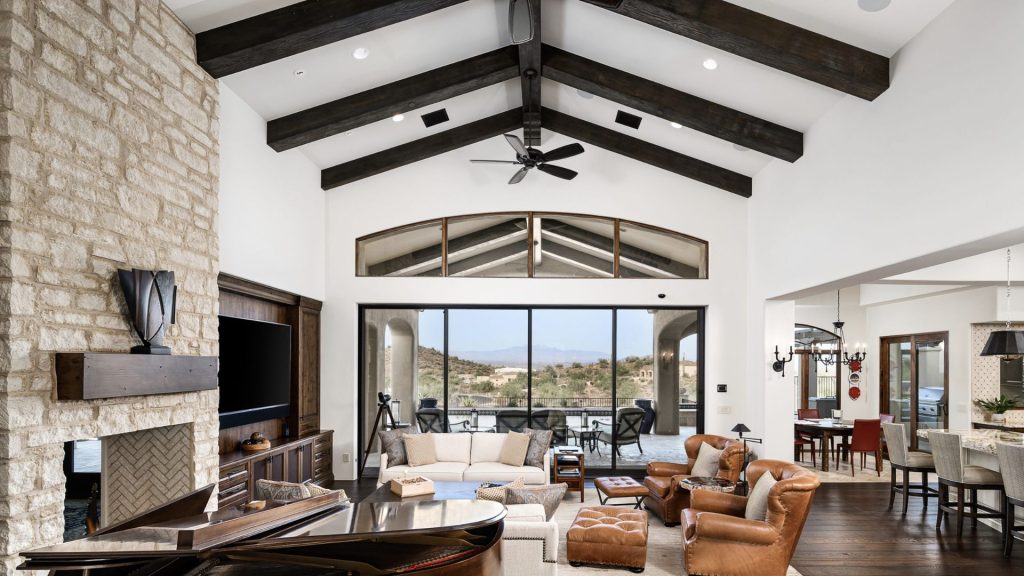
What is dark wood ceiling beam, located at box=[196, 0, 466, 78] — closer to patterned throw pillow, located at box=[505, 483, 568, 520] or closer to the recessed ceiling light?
the recessed ceiling light

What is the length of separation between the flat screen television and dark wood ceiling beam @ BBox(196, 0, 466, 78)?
2.32m

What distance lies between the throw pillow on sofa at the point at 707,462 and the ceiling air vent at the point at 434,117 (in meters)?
4.83

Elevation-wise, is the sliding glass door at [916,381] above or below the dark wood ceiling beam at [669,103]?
below

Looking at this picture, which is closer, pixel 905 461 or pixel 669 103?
pixel 669 103

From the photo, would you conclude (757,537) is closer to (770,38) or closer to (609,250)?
(770,38)

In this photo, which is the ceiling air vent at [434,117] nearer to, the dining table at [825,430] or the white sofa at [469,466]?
the white sofa at [469,466]

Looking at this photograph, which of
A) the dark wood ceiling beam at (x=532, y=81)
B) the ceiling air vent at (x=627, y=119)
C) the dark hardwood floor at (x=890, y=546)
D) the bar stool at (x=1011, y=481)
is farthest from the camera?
the ceiling air vent at (x=627, y=119)

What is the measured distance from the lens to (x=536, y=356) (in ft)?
31.0

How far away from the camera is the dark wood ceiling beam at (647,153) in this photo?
9.05 metres

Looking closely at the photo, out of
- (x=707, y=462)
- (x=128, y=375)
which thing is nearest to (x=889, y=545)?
(x=707, y=462)

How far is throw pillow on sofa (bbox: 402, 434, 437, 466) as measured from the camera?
791 cm

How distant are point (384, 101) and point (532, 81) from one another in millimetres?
1691

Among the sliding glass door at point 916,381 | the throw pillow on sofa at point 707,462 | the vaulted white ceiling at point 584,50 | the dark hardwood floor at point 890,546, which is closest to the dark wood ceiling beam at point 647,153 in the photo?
the vaulted white ceiling at point 584,50

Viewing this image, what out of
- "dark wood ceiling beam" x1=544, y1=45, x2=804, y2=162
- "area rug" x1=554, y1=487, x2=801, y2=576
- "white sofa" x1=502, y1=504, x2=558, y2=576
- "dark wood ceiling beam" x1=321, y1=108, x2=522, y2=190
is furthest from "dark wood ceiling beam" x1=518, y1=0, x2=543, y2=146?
"area rug" x1=554, y1=487, x2=801, y2=576
